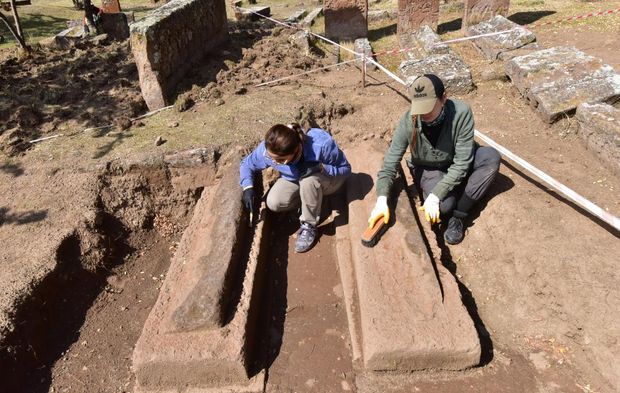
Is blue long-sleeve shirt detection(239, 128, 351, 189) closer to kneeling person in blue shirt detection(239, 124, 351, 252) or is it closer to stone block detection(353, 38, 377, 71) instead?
kneeling person in blue shirt detection(239, 124, 351, 252)

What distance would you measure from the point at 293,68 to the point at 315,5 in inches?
285

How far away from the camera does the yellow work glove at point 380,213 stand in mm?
3318

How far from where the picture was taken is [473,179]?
138 inches

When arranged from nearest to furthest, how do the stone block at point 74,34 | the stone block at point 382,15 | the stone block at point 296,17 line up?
the stone block at point 74,34 < the stone block at point 296,17 < the stone block at point 382,15

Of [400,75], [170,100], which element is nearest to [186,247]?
[170,100]

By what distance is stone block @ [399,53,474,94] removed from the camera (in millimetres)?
5707

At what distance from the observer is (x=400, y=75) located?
6684 millimetres

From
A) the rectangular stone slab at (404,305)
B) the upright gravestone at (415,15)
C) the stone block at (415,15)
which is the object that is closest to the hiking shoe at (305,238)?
the rectangular stone slab at (404,305)

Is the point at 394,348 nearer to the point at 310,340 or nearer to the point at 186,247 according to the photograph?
the point at 310,340

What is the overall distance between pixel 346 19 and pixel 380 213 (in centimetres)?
648

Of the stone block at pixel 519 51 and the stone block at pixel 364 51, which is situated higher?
the stone block at pixel 519 51

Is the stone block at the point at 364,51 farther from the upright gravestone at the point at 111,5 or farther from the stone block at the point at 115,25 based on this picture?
the upright gravestone at the point at 111,5

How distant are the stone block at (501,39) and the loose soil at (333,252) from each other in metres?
1.02

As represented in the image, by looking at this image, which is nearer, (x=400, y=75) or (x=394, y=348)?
(x=394, y=348)
